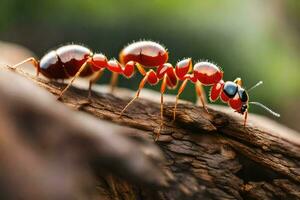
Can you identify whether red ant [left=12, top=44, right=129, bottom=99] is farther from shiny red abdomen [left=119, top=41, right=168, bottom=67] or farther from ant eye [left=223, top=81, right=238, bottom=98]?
ant eye [left=223, top=81, right=238, bottom=98]

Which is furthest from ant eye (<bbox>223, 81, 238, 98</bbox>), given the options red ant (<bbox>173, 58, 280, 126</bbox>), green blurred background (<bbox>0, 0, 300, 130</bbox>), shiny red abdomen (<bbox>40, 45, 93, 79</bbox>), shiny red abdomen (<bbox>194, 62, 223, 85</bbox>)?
green blurred background (<bbox>0, 0, 300, 130</bbox>)

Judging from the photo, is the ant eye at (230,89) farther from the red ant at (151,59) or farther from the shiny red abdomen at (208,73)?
the red ant at (151,59)

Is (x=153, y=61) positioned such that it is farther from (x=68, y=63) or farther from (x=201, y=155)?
(x=201, y=155)

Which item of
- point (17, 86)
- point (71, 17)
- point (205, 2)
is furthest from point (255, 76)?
point (17, 86)

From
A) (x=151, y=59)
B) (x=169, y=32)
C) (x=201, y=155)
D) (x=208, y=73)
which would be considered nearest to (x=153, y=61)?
(x=151, y=59)

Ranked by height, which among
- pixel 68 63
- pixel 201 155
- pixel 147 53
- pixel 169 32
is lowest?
pixel 201 155

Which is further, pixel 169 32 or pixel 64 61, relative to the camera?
pixel 169 32

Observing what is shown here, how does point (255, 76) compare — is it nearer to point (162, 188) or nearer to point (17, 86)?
point (162, 188)
